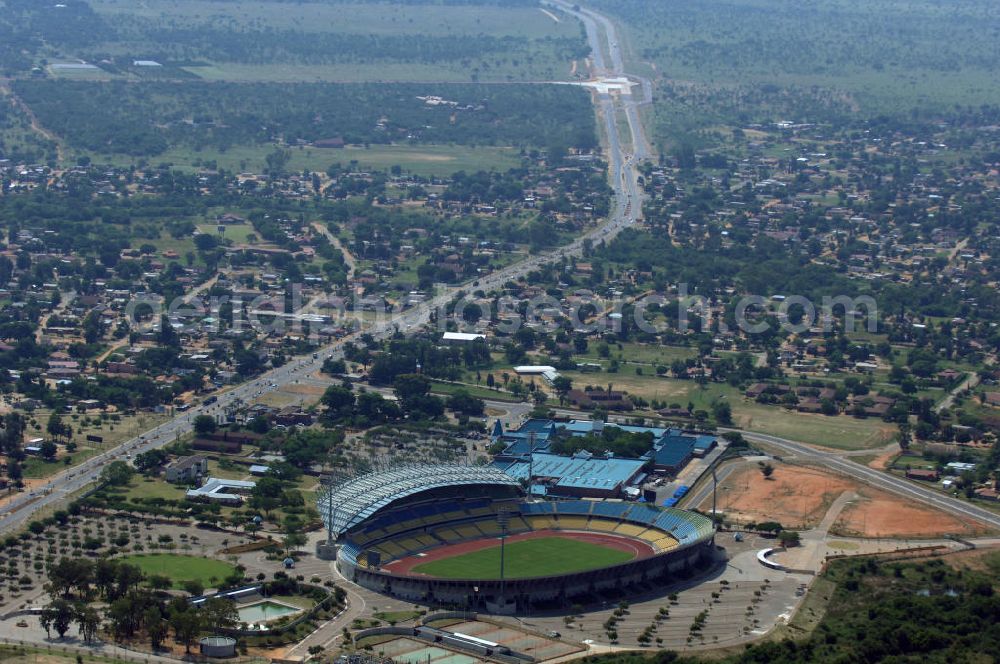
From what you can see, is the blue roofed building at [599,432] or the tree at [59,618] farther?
the blue roofed building at [599,432]

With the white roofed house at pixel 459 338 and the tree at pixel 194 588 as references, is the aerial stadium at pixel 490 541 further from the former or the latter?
the white roofed house at pixel 459 338

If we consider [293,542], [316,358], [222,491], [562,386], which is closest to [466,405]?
[562,386]

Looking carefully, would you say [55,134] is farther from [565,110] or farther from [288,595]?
[288,595]

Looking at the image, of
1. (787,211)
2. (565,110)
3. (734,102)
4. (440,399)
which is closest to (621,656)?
(440,399)

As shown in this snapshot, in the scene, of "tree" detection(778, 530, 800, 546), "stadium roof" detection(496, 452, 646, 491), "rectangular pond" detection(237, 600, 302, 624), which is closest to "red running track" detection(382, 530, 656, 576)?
"rectangular pond" detection(237, 600, 302, 624)

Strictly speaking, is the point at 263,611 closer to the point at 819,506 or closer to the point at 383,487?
the point at 383,487

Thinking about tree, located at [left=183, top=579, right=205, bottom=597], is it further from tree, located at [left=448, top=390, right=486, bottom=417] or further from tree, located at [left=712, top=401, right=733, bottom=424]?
tree, located at [left=712, top=401, right=733, bottom=424]

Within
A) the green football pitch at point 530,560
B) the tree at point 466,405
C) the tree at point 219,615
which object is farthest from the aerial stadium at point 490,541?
the tree at point 466,405
